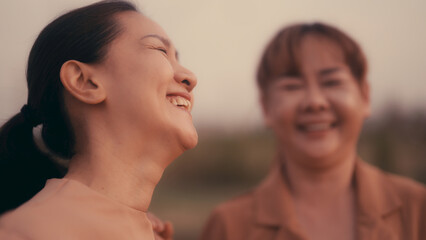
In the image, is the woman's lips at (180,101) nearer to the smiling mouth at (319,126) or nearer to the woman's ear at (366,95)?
the smiling mouth at (319,126)

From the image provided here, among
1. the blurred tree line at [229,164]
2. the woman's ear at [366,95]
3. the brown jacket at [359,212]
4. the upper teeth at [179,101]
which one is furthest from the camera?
the blurred tree line at [229,164]

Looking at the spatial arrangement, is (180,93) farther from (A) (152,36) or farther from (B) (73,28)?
(B) (73,28)

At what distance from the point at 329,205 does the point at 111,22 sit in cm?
160

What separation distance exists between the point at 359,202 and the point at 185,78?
1.36 metres

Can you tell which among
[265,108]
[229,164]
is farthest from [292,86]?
[229,164]

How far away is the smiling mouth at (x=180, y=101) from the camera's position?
1.58 m

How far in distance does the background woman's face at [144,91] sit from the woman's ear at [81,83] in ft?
0.11

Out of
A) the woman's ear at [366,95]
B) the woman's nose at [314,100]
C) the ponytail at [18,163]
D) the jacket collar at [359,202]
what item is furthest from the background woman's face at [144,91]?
the woman's ear at [366,95]

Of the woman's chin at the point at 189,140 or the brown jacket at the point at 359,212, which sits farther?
the brown jacket at the point at 359,212

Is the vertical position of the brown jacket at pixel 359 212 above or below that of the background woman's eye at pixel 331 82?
below

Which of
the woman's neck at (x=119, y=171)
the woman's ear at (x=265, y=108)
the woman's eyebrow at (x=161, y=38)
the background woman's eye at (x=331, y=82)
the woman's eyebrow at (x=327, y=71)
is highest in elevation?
the woman's eyebrow at (x=161, y=38)

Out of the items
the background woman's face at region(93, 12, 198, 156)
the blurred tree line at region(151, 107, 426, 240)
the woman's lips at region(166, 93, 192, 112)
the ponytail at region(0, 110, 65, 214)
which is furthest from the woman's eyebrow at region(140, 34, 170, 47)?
the blurred tree line at region(151, 107, 426, 240)

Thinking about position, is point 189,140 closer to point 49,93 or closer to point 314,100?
point 49,93

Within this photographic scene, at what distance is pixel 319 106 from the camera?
→ 8.05 ft
